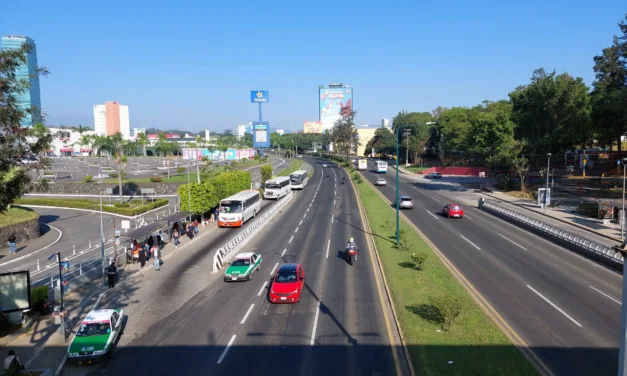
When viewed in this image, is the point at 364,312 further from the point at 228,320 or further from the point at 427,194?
the point at 427,194

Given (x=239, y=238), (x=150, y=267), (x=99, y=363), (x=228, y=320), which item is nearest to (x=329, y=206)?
(x=239, y=238)

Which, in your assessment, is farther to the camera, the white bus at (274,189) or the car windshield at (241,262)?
the white bus at (274,189)

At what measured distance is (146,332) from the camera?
18688 millimetres

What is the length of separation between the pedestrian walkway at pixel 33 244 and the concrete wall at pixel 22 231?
301 millimetres

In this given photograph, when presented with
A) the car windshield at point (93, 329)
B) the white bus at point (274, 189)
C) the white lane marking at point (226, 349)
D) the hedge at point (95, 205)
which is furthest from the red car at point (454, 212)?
the car windshield at point (93, 329)

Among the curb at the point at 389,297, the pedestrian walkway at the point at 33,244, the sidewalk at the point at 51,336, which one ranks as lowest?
the pedestrian walkway at the point at 33,244

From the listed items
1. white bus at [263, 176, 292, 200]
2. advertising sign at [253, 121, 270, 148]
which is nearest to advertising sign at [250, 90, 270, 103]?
advertising sign at [253, 121, 270, 148]

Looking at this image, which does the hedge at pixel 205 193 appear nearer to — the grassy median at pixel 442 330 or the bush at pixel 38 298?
the bush at pixel 38 298

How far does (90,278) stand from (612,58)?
293 feet

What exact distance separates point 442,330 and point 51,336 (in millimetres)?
15805

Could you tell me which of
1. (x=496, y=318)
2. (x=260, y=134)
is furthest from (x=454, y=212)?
(x=260, y=134)

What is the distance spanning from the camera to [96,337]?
16484 millimetres

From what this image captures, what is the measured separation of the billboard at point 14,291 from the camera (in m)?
19.1

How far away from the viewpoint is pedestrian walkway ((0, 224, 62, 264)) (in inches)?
1380
